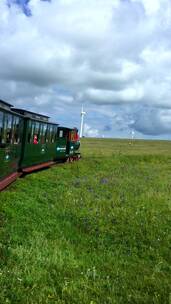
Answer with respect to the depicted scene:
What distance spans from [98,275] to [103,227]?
411 cm

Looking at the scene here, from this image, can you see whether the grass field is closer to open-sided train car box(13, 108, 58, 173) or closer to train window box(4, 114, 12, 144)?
train window box(4, 114, 12, 144)

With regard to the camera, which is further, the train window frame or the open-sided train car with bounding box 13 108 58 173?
the open-sided train car with bounding box 13 108 58 173

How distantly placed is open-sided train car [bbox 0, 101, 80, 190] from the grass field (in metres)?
1.51

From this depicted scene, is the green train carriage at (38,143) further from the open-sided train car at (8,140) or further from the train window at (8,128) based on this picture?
the train window at (8,128)

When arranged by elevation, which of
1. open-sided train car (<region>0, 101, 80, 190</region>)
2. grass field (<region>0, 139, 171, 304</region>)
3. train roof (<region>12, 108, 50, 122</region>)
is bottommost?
grass field (<region>0, 139, 171, 304</region>)

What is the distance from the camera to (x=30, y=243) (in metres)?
11.1

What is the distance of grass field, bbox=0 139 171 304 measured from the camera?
848 cm

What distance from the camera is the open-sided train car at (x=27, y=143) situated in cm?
1722

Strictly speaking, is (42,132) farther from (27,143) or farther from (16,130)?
(16,130)

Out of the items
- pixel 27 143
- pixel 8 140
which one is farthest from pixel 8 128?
pixel 27 143

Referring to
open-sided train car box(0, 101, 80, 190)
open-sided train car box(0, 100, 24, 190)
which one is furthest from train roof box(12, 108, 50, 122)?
open-sided train car box(0, 100, 24, 190)

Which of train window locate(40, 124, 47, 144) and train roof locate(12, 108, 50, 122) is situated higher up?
train roof locate(12, 108, 50, 122)

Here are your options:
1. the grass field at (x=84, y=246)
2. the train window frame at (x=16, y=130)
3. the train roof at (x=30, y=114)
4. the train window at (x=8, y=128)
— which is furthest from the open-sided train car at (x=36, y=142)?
the train window at (x=8, y=128)

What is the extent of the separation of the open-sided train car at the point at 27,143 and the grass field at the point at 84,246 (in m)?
1.51
